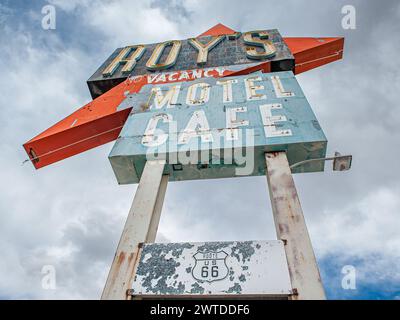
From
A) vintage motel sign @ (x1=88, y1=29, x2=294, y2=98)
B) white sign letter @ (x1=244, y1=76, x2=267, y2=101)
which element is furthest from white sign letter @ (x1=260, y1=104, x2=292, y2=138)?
vintage motel sign @ (x1=88, y1=29, x2=294, y2=98)

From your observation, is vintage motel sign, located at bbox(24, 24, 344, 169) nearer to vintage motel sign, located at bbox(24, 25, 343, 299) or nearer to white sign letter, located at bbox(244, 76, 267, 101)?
vintage motel sign, located at bbox(24, 25, 343, 299)

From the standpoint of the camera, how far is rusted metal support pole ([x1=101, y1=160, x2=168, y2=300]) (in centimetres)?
291

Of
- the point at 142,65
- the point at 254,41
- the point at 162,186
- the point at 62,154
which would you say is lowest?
the point at 162,186

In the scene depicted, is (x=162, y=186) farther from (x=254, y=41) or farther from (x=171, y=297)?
(x=254, y=41)

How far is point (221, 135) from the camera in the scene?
4.78 meters

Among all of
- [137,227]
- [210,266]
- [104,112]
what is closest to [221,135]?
[137,227]

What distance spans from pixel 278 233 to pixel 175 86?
486cm

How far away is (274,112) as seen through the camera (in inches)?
204
